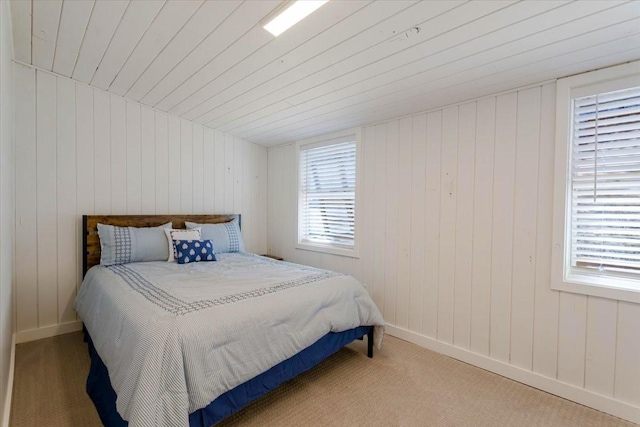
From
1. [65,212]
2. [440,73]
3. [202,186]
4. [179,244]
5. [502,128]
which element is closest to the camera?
[440,73]

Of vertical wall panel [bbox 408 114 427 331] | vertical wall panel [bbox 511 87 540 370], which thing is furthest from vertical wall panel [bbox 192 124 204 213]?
vertical wall panel [bbox 511 87 540 370]

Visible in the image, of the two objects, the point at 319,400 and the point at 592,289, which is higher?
the point at 592,289

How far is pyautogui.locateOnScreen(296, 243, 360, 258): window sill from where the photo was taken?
3.38 meters

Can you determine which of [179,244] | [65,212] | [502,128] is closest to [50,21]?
[65,212]

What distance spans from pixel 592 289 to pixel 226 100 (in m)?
3.25

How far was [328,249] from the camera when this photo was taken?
3619 millimetres

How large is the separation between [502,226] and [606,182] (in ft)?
2.20

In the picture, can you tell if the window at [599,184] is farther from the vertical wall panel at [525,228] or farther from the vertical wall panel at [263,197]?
the vertical wall panel at [263,197]

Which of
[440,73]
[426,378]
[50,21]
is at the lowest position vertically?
[426,378]

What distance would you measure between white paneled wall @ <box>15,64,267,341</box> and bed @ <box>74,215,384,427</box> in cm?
46

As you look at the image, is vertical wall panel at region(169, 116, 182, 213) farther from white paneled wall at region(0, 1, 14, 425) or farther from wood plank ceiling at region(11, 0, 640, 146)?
white paneled wall at region(0, 1, 14, 425)

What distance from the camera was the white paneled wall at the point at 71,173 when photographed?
2.53m

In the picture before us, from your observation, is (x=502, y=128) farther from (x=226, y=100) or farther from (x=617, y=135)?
(x=226, y=100)

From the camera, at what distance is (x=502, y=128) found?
91.1 inches
